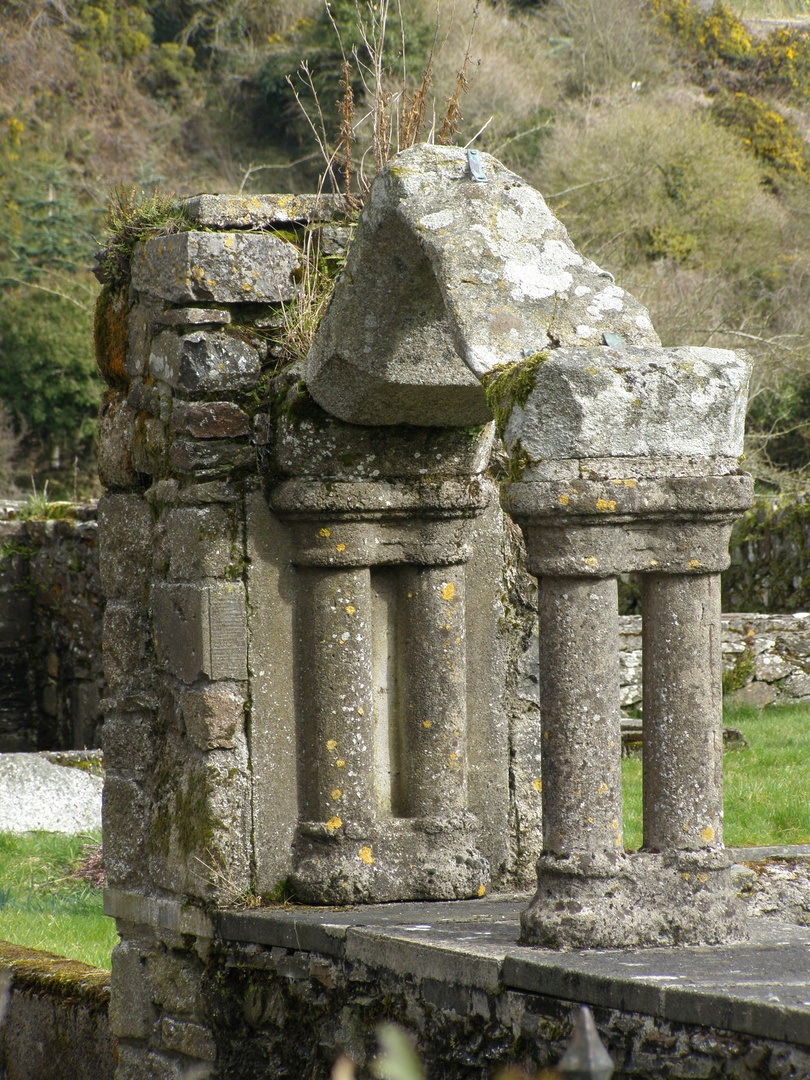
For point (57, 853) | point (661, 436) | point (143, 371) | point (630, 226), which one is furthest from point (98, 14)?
point (661, 436)

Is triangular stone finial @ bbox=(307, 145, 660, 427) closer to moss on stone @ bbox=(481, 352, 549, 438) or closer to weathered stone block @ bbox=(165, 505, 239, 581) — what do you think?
moss on stone @ bbox=(481, 352, 549, 438)

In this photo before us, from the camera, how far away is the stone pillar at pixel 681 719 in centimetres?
304

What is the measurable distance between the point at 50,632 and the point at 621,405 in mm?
8123

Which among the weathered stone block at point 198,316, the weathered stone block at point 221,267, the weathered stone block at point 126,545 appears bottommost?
the weathered stone block at point 126,545

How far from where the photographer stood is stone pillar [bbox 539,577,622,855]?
119 inches

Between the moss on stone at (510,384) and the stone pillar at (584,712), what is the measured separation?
407 millimetres

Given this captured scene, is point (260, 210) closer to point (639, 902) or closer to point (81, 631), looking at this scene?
point (639, 902)

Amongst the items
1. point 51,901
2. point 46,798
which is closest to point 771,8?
point 46,798

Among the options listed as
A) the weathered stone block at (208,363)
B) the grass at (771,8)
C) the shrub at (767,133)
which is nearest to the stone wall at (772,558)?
the weathered stone block at (208,363)

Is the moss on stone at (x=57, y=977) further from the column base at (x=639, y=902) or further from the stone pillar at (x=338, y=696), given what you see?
the column base at (x=639, y=902)

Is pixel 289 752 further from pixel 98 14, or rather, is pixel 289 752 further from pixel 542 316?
pixel 98 14

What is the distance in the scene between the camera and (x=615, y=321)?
3.27m

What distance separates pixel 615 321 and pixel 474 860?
177 centimetres

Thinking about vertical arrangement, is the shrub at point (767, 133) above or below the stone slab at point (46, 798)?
above
